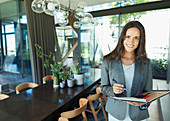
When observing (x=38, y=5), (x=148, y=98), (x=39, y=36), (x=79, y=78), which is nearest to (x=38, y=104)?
(x=79, y=78)

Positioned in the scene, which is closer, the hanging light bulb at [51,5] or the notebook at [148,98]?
the notebook at [148,98]

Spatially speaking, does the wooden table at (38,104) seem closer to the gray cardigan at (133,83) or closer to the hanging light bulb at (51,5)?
the gray cardigan at (133,83)

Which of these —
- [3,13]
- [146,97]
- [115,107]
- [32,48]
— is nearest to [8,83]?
[32,48]

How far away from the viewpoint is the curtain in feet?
11.8

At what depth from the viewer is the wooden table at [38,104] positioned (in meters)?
1.37

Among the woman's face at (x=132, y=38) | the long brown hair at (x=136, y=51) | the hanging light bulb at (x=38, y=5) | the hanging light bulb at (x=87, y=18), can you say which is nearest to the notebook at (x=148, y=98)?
the long brown hair at (x=136, y=51)

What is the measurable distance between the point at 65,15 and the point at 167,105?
7.95ft

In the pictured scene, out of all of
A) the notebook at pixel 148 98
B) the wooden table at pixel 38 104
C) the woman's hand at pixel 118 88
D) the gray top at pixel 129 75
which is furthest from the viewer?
the wooden table at pixel 38 104

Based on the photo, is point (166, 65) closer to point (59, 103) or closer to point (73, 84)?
point (73, 84)

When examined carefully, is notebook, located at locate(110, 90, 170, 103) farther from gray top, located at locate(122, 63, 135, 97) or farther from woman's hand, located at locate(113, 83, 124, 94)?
gray top, located at locate(122, 63, 135, 97)

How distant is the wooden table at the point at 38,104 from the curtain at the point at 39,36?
69.3 inches

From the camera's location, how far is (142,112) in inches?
44.6

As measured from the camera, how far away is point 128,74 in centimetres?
117

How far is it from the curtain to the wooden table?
5.77ft
